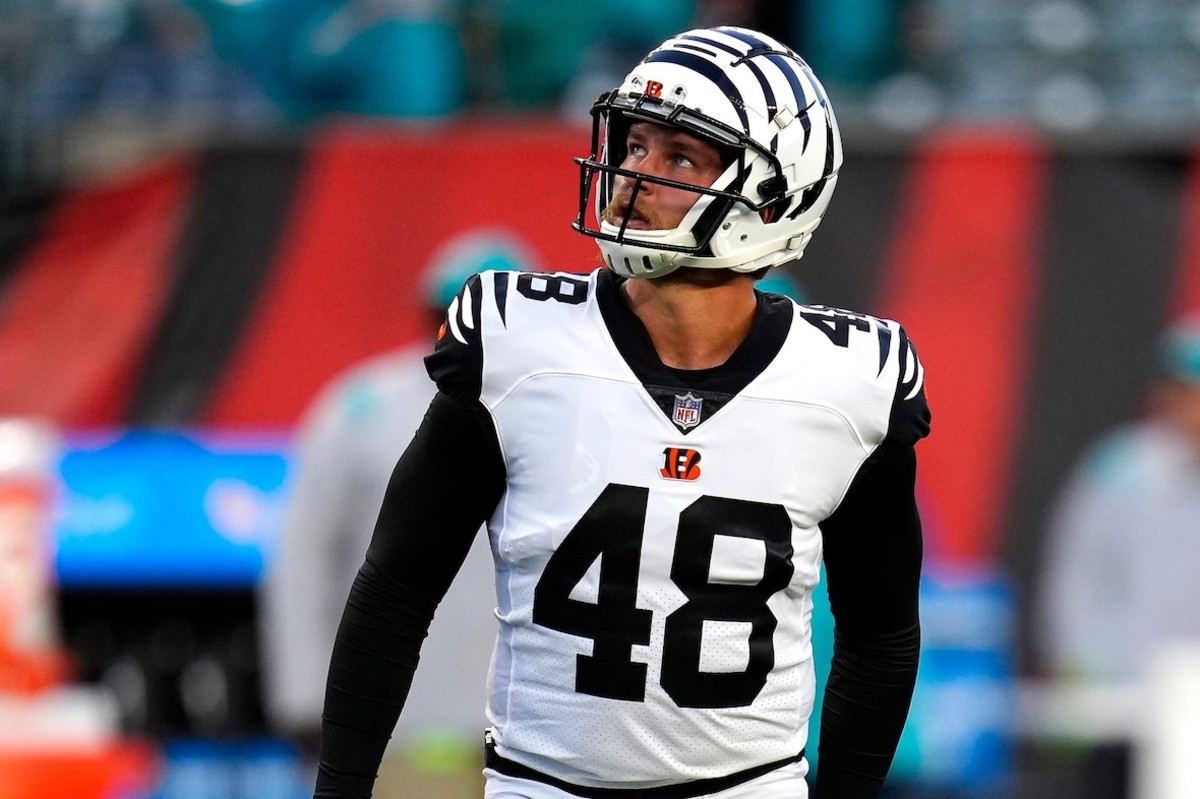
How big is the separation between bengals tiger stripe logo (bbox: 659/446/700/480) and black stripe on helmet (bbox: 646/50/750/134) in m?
0.41

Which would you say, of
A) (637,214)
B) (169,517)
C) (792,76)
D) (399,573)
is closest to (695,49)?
(792,76)

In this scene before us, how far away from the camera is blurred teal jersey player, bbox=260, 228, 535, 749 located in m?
4.33

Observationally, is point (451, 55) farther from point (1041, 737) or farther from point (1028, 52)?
point (1041, 737)

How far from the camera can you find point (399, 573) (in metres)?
2.50

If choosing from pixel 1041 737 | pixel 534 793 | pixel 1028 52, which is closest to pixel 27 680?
pixel 1041 737

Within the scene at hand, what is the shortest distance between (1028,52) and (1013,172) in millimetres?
1885

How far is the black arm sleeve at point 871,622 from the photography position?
8.47 feet

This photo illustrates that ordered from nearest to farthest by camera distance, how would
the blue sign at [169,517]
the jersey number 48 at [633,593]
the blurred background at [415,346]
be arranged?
the jersey number 48 at [633,593] → the blurred background at [415,346] → the blue sign at [169,517]

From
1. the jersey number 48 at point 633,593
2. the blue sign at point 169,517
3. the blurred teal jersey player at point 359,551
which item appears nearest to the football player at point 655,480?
the jersey number 48 at point 633,593

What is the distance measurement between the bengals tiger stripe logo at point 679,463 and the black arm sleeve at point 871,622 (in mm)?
234

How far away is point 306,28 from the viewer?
26.0 ft

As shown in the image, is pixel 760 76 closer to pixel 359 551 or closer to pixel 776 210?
pixel 776 210

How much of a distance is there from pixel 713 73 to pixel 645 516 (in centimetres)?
57

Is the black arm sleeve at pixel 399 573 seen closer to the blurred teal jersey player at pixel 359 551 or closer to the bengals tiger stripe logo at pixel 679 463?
the bengals tiger stripe logo at pixel 679 463
